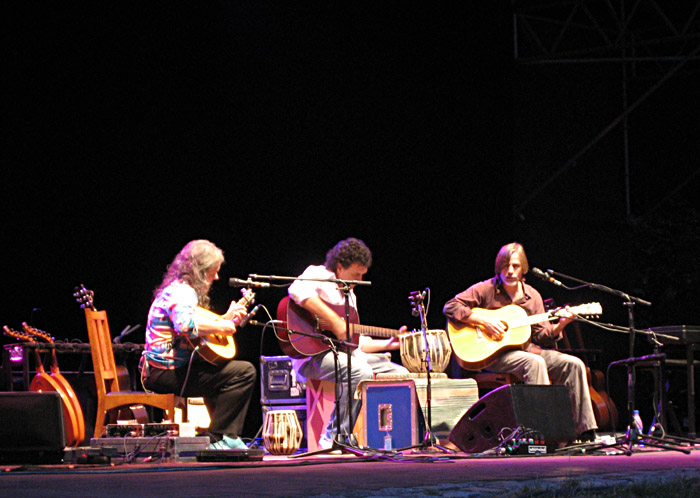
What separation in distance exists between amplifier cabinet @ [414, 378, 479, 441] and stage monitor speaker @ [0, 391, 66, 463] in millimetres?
2362

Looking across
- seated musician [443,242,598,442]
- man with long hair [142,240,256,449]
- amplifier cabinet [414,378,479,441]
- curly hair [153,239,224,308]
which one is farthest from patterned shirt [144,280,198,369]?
seated musician [443,242,598,442]

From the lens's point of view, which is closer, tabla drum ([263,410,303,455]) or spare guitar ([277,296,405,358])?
tabla drum ([263,410,303,455])

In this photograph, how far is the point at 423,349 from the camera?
601 centimetres

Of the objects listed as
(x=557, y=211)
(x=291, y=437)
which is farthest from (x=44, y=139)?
(x=557, y=211)

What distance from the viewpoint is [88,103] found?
661cm

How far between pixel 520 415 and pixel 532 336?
1.38 m

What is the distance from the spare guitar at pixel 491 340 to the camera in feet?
19.7

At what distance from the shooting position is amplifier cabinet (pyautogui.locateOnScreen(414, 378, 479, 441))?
5715mm

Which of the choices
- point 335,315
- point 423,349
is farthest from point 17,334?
point 423,349

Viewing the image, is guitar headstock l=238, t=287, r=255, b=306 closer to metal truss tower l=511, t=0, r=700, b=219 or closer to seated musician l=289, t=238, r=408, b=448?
seated musician l=289, t=238, r=408, b=448

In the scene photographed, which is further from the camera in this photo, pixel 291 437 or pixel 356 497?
pixel 291 437

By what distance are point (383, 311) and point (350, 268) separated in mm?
1948

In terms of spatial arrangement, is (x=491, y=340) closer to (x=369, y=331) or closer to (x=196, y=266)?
(x=369, y=331)

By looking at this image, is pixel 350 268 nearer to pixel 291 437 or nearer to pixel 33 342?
pixel 291 437
